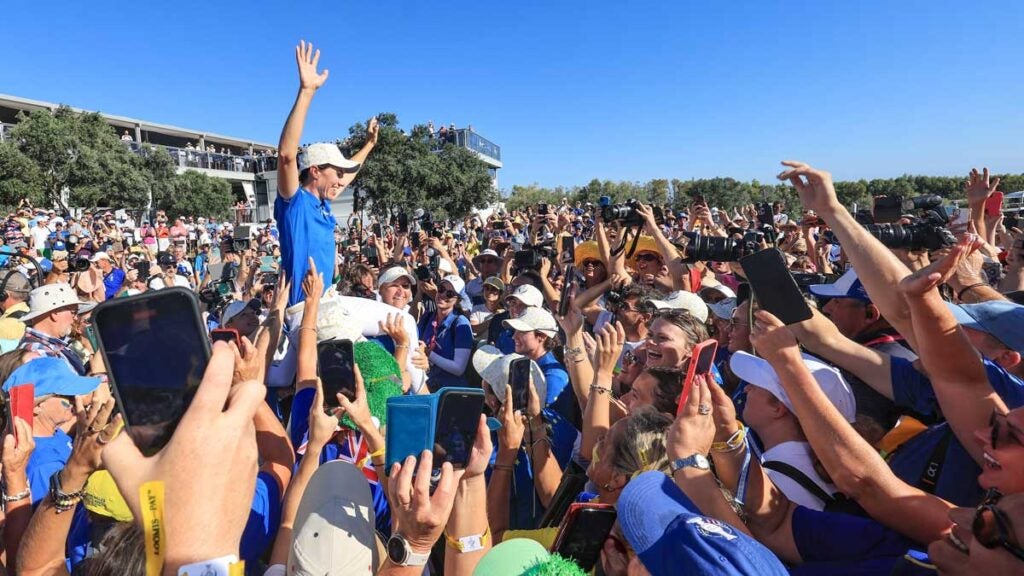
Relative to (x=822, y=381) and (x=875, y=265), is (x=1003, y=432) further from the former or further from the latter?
(x=875, y=265)

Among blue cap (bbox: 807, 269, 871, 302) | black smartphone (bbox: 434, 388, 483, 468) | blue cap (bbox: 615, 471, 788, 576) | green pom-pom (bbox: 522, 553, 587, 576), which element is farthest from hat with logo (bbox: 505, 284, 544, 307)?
green pom-pom (bbox: 522, 553, 587, 576)

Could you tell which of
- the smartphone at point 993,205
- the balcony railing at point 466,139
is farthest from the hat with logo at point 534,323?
the balcony railing at point 466,139

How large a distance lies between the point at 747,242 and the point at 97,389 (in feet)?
11.7

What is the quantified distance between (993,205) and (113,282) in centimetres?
1035

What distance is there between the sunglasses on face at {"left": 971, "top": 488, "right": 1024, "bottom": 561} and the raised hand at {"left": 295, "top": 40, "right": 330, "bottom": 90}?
10.7 feet

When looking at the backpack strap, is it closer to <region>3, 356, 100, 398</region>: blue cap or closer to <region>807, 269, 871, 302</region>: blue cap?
<region>807, 269, 871, 302</region>: blue cap

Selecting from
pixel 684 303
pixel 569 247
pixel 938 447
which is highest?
pixel 569 247

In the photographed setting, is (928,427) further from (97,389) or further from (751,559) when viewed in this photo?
(97,389)

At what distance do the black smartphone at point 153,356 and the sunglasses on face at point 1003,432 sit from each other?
1963mm

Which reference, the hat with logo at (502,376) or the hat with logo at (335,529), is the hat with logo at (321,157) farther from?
the hat with logo at (335,529)

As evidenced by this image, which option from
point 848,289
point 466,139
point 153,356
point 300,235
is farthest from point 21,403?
point 466,139

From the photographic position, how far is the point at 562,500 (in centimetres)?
217

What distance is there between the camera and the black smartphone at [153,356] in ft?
3.47

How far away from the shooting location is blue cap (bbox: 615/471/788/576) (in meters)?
1.15
